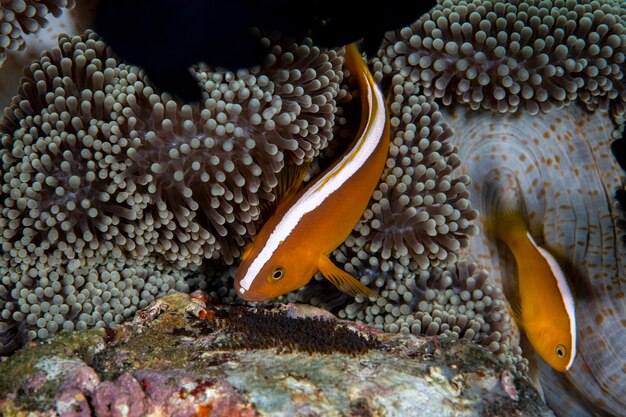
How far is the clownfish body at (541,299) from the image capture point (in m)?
1.95

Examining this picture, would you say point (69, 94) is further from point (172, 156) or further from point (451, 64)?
point (451, 64)

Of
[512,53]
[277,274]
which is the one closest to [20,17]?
[277,274]

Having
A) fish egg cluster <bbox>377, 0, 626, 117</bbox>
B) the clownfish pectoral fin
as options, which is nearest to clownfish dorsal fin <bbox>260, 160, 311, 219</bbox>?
the clownfish pectoral fin

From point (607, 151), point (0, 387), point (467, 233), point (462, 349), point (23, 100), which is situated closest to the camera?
point (0, 387)

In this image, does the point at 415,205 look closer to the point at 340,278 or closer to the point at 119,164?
the point at 340,278

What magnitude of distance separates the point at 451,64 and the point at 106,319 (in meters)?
1.44

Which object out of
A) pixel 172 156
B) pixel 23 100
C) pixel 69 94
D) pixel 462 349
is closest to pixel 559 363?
pixel 462 349

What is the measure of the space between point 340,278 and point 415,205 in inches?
14.3

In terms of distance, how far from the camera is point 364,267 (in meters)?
1.93

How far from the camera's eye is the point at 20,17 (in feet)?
5.35

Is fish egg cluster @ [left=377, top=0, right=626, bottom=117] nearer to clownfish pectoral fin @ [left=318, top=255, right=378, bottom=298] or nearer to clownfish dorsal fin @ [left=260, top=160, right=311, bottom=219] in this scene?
clownfish dorsal fin @ [left=260, top=160, right=311, bottom=219]

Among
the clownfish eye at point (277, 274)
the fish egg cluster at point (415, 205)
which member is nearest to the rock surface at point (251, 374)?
the clownfish eye at point (277, 274)

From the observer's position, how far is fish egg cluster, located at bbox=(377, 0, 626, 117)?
1.91m

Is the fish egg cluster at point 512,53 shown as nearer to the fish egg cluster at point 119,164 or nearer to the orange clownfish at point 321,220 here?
the orange clownfish at point 321,220
